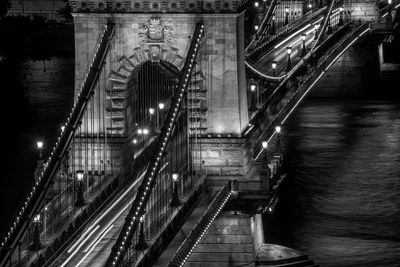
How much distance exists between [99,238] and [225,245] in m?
7.57

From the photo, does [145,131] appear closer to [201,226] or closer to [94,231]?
[201,226]

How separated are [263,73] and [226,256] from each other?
99.9 ft

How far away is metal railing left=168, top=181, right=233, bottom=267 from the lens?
2026 inches

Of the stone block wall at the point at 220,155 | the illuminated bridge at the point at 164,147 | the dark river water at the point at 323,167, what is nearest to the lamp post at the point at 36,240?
the illuminated bridge at the point at 164,147

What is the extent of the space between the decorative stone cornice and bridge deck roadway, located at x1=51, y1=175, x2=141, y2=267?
718cm

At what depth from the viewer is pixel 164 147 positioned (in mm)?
55094

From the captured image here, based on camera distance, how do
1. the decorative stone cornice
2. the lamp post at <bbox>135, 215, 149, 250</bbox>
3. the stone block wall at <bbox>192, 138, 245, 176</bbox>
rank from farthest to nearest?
the stone block wall at <bbox>192, 138, 245, 176</bbox>
the decorative stone cornice
the lamp post at <bbox>135, 215, 149, 250</bbox>

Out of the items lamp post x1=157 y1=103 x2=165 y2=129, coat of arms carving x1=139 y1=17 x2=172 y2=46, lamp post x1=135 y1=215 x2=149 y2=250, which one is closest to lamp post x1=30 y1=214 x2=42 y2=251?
lamp post x1=135 y1=215 x2=149 y2=250

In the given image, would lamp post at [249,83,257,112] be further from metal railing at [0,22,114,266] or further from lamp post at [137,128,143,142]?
metal railing at [0,22,114,266]

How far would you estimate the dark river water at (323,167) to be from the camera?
226ft

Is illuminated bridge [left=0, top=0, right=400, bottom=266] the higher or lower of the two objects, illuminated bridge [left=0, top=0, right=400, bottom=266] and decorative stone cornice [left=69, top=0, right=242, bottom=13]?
the lower

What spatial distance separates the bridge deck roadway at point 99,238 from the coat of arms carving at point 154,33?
6.61 meters

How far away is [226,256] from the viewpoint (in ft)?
192

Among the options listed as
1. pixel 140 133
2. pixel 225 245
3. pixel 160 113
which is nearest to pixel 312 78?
pixel 160 113
